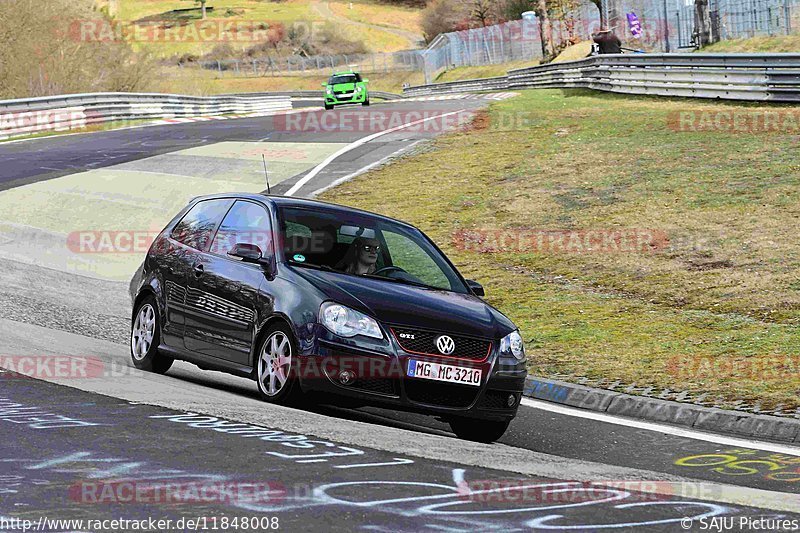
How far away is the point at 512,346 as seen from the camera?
8.88 meters

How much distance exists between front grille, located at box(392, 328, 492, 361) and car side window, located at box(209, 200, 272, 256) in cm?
149

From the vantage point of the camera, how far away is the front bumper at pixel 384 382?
8.30m

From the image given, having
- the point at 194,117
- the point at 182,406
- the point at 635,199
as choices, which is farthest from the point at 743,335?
the point at 194,117

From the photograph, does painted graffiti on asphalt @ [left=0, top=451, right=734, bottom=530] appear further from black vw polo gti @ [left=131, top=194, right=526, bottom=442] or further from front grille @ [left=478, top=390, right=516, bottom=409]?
front grille @ [left=478, top=390, right=516, bottom=409]

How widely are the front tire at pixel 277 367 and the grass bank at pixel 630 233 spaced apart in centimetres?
337

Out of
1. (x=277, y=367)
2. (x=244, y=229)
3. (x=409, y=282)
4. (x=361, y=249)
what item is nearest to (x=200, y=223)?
(x=244, y=229)

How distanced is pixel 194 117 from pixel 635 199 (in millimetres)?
30196

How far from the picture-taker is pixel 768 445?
8.84m

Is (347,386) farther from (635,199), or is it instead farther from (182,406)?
(635,199)

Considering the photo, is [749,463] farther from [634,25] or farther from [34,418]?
[634,25]

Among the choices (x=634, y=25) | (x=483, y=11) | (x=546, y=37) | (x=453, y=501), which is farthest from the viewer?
(x=483, y=11)

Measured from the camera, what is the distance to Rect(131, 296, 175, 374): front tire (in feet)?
34.0

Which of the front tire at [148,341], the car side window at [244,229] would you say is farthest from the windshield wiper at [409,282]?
the front tire at [148,341]

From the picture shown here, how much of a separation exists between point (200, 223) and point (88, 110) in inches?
1222
